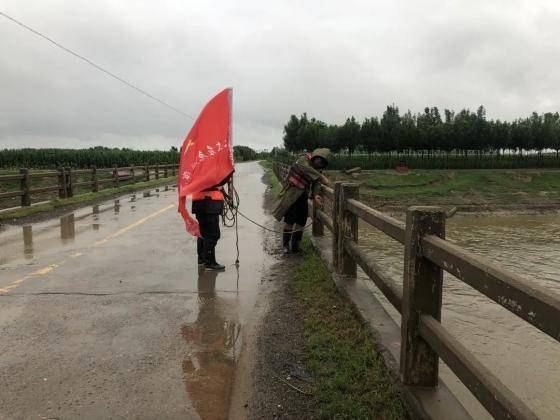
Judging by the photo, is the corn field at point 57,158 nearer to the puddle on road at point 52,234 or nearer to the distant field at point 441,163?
the distant field at point 441,163

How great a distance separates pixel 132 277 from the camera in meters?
6.53

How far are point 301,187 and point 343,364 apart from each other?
13.6ft

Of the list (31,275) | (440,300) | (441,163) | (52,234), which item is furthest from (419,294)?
(441,163)

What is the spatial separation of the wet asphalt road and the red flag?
1.11 m

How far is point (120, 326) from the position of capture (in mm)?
4711

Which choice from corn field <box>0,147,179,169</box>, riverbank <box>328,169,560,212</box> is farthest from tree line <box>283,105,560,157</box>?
corn field <box>0,147,179,169</box>

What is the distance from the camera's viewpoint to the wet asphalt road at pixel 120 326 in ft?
11.0

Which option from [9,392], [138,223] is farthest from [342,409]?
[138,223]

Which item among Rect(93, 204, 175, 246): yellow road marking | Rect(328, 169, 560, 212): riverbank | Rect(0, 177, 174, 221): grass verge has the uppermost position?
Rect(0, 177, 174, 221): grass verge

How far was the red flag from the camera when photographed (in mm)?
6422

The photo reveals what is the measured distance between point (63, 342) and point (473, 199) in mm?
37612

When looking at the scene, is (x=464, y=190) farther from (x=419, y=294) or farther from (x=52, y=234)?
(x=419, y=294)

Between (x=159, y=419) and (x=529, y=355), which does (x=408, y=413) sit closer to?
(x=159, y=419)

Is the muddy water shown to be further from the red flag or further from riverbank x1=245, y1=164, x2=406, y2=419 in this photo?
the red flag
